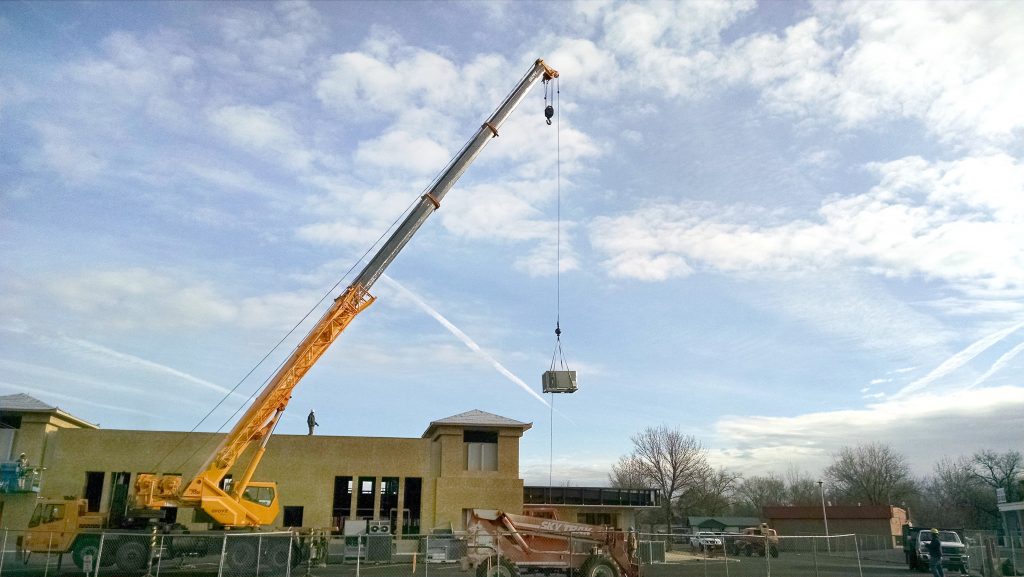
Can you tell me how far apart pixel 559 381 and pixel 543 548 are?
5.32m

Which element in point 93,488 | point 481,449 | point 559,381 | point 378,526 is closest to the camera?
point 559,381

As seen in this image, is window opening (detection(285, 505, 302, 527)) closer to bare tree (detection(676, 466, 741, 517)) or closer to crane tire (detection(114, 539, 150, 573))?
crane tire (detection(114, 539, 150, 573))

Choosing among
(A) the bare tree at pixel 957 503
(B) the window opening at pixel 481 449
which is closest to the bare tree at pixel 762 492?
(A) the bare tree at pixel 957 503

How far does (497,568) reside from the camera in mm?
20641

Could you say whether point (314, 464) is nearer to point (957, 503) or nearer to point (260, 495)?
point (260, 495)

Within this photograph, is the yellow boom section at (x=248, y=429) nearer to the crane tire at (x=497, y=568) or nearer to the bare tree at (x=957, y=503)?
the crane tire at (x=497, y=568)

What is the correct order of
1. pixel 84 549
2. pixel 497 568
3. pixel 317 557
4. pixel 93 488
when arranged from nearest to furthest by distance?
pixel 497 568 → pixel 84 549 → pixel 317 557 → pixel 93 488

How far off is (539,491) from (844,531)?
123 feet

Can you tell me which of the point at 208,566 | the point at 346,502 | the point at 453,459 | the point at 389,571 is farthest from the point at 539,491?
the point at 208,566

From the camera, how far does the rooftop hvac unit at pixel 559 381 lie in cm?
2411

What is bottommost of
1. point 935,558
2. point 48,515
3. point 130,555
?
point 130,555

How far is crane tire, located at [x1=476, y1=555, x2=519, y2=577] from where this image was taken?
67.6 ft

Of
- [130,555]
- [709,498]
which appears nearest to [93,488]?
[130,555]

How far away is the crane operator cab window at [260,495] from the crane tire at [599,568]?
13663 millimetres
